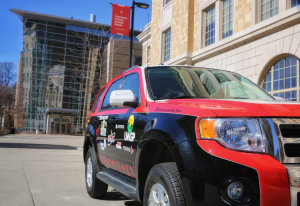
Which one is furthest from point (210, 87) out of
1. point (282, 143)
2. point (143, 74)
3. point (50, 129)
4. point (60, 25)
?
point (60, 25)

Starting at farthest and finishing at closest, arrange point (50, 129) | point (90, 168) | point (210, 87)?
point (50, 129) → point (90, 168) → point (210, 87)

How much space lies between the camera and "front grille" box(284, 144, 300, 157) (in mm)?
2441

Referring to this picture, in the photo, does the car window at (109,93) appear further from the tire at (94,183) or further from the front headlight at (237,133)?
the front headlight at (237,133)

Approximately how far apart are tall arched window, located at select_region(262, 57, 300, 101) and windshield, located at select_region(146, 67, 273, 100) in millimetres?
8561

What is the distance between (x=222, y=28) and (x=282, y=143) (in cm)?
1573

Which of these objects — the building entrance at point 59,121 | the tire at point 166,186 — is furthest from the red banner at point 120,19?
the building entrance at point 59,121

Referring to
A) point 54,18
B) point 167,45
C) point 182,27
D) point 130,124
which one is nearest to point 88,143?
point 130,124

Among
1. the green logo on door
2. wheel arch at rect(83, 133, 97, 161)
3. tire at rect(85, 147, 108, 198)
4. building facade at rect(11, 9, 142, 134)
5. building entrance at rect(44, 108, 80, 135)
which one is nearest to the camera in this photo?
the green logo on door

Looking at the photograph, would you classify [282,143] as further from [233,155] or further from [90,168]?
[90,168]

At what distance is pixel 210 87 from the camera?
4113 mm

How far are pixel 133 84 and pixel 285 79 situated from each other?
33.7 feet

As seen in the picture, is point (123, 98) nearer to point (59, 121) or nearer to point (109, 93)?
point (109, 93)

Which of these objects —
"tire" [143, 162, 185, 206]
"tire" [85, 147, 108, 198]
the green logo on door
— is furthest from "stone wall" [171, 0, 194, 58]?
"tire" [143, 162, 185, 206]

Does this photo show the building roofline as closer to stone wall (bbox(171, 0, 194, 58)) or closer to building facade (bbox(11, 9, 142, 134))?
building facade (bbox(11, 9, 142, 134))
